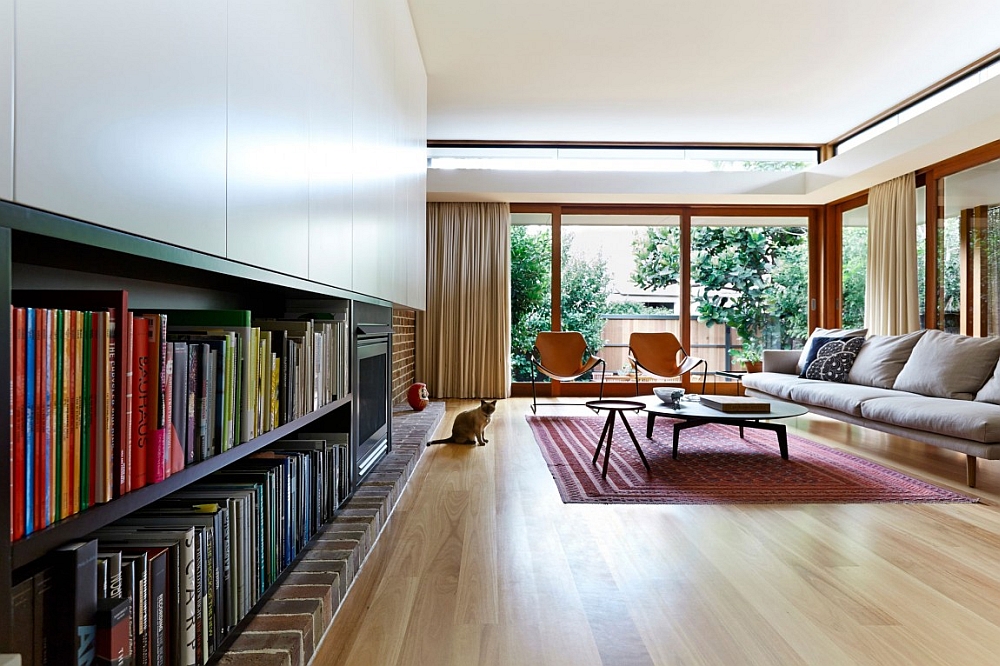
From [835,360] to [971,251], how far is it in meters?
1.39

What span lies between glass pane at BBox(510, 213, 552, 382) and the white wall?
463 centimetres

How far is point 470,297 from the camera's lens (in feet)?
22.4

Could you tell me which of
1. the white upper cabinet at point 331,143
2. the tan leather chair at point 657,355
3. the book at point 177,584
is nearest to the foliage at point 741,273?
the tan leather chair at point 657,355

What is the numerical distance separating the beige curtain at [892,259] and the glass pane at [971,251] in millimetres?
265

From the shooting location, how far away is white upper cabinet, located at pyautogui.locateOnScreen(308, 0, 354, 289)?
68.6 inches

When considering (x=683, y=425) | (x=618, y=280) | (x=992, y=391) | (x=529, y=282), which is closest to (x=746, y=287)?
(x=618, y=280)

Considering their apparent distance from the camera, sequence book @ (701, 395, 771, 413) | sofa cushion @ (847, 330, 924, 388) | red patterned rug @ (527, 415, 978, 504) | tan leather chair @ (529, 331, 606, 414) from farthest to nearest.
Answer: tan leather chair @ (529, 331, 606, 414) < sofa cushion @ (847, 330, 924, 388) < book @ (701, 395, 771, 413) < red patterned rug @ (527, 415, 978, 504)

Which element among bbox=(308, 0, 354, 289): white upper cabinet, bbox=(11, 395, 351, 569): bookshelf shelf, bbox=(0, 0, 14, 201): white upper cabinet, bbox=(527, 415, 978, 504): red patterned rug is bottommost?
bbox=(527, 415, 978, 504): red patterned rug

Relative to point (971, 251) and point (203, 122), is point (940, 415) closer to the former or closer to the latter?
point (971, 251)

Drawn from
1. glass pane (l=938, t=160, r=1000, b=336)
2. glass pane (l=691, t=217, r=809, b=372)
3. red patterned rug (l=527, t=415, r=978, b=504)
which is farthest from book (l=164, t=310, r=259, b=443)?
glass pane (l=691, t=217, r=809, b=372)

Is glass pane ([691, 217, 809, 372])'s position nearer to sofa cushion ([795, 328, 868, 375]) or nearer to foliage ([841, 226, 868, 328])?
foliage ([841, 226, 868, 328])

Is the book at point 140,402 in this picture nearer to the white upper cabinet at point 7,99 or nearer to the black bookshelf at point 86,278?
the black bookshelf at point 86,278

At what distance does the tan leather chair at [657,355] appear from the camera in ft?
19.5

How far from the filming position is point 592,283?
7105 millimetres
